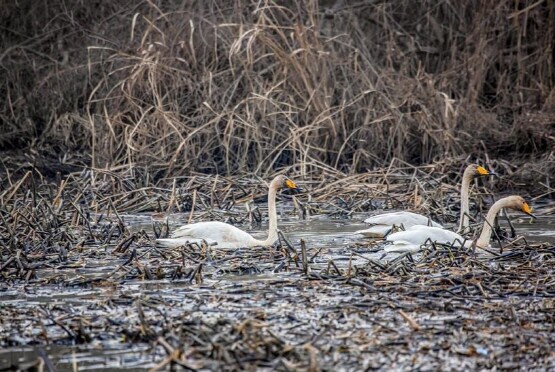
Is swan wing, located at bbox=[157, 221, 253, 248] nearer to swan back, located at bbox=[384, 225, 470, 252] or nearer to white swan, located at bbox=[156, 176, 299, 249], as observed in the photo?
white swan, located at bbox=[156, 176, 299, 249]

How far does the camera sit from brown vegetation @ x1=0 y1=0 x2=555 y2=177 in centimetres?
1435

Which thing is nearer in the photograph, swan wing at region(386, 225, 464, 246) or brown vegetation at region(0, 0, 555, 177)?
swan wing at region(386, 225, 464, 246)

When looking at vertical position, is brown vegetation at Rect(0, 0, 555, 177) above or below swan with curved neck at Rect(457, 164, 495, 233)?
above

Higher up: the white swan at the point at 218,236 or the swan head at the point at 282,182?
the swan head at the point at 282,182

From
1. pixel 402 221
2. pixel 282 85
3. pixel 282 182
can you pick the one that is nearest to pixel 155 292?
pixel 282 182

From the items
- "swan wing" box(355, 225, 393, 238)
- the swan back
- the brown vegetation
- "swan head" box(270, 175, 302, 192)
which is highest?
the brown vegetation

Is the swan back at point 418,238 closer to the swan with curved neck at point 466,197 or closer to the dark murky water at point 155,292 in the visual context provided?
the dark murky water at point 155,292

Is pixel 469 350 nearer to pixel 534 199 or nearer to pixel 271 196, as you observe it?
pixel 271 196

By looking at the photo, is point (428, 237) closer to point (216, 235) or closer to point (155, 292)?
point (216, 235)

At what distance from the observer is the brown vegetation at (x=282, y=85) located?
14352 millimetres

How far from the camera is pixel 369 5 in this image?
696 inches

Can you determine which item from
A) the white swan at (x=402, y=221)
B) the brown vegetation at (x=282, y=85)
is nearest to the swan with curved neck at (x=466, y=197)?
Result: the white swan at (x=402, y=221)

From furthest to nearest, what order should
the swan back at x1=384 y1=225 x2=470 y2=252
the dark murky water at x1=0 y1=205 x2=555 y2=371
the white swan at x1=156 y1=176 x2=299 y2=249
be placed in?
the white swan at x1=156 y1=176 x2=299 y2=249
the swan back at x1=384 y1=225 x2=470 y2=252
the dark murky water at x1=0 y1=205 x2=555 y2=371

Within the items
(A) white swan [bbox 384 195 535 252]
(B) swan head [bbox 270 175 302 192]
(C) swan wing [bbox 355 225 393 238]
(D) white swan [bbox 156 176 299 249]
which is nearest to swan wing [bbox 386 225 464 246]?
A: (A) white swan [bbox 384 195 535 252]
